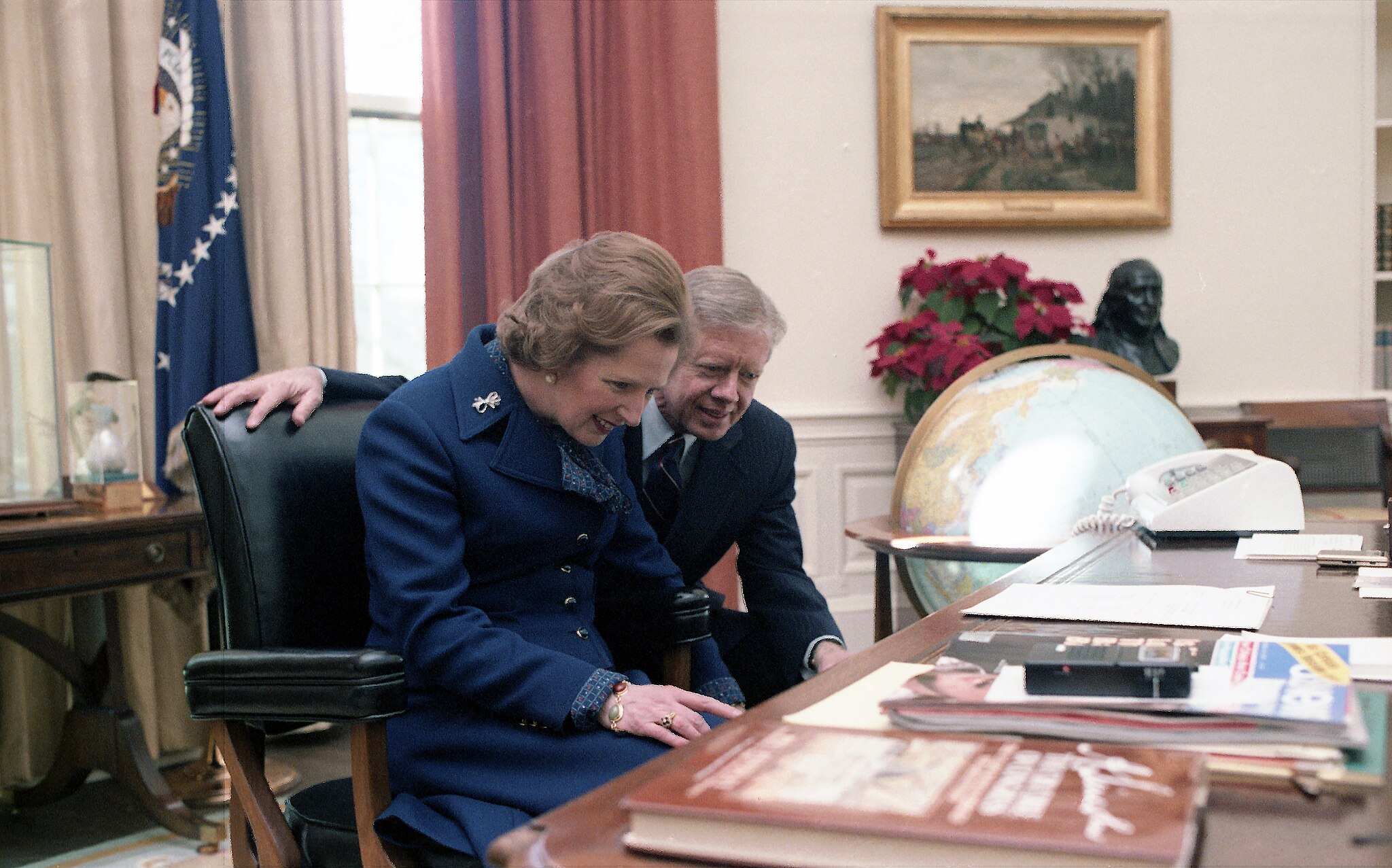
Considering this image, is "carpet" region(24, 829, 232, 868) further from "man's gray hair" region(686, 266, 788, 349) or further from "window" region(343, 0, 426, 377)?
"window" region(343, 0, 426, 377)

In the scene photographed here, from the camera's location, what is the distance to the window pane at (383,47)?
4277mm

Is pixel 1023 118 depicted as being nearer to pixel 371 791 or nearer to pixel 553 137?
pixel 553 137

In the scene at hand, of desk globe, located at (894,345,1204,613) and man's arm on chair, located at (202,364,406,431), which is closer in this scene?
man's arm on chair, located at (202,364,406,431)

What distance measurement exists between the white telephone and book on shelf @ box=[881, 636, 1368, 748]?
1.09 m

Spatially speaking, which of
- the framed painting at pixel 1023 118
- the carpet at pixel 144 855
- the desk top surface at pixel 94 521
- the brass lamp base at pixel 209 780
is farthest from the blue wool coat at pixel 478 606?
the framed painting at pixel 1023 118

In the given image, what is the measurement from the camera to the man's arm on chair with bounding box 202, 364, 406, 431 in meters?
1.58

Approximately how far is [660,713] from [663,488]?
2.63ft

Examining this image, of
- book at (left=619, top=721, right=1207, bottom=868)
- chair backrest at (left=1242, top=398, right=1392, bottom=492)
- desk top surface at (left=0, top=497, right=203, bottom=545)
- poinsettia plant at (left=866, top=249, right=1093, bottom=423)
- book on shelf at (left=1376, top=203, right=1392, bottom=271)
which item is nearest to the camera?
book at (left=619, top=721, right=1207, bottom=868)

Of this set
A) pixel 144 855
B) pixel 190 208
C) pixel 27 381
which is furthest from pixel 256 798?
pixel 190 208

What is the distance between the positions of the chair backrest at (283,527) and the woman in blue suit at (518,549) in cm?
9

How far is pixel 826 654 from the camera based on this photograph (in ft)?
6.68

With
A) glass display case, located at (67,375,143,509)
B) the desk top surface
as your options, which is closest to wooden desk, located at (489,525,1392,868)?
the desk top surface

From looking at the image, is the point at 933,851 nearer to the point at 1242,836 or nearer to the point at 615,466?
the point at 1242,836

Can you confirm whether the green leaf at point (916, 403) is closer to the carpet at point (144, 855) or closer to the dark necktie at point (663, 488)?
the dark necktie at point (663, 488)
